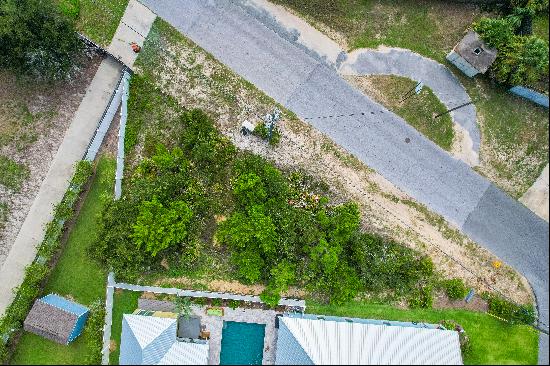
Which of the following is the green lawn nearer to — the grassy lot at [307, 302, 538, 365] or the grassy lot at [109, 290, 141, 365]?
the grassy lot at [109, 290, 141, 365]

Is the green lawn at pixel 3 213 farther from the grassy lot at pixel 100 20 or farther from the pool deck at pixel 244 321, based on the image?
the pool deck at pixel 244 321

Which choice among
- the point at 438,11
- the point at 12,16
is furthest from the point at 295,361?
the point at 12,16

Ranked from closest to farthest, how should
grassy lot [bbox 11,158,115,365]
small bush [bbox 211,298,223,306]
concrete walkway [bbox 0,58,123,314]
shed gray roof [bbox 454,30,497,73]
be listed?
grassy lot [bbox 11,158,115,365] → shed gray roof [bbox 454,30,497,73] → small bush [bbox 211,298,223,306] → concrete walkway [bbox 0,58,123,314]

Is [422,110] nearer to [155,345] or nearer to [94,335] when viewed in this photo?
[155,345]

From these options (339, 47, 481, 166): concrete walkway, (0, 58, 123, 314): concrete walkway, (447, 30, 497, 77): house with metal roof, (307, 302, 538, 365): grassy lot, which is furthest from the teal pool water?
(447, 30, 497, 77): house with metal roof

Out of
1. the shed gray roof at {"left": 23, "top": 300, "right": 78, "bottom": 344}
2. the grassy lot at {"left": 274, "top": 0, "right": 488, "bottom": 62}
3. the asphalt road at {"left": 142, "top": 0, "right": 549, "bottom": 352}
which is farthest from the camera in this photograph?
the grassy lot at {"left": 274, "top": 0, "right": 488, "bottom": 62}

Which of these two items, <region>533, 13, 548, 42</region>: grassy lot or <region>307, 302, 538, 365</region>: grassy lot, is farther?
<region>533, 13, 548, 42</region>: grassy lot
